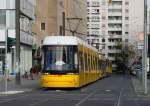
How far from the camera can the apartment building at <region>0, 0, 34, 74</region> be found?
61.2 m

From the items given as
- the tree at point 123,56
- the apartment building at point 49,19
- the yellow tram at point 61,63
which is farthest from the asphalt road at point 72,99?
the tree at point 123,56

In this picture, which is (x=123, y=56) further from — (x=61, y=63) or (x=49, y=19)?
(x=61, y=63)

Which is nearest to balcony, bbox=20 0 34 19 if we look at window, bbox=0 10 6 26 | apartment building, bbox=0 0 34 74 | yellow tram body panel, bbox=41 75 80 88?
apartment building, bbox=0 0 34 74

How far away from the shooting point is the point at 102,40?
184875 millimetres

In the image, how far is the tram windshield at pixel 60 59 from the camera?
123 feet

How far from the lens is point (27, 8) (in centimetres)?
6738

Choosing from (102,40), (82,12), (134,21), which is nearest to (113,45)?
(102,40)

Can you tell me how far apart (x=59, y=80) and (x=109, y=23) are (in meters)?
153

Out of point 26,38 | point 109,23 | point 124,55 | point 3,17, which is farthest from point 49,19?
point 109,23

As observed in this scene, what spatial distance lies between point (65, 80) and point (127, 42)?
140m

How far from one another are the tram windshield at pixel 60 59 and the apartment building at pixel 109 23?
457 ft

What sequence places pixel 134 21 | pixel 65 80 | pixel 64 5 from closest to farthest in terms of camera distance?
1. pixel 65 80
2. pixel 64 5
3. pixel 134 21

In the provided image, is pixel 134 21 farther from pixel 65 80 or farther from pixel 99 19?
pixel 65 80

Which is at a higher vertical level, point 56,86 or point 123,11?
point 123,11
